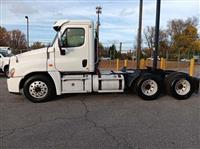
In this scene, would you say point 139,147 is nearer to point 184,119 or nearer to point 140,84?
point 184,119

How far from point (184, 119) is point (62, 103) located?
3.76 meters

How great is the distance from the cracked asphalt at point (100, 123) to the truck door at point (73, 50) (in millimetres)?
1115

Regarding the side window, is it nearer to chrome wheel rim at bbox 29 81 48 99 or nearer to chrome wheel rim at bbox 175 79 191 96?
chrome wheel rim at bbox 29 81 48 99

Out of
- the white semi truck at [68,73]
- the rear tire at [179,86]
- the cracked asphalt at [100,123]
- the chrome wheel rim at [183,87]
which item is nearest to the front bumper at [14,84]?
the white semi truck at [68,73]

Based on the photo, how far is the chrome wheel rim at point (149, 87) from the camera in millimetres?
9438

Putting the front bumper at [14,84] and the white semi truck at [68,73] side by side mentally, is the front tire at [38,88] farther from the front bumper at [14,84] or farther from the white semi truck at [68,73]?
the front bumper at [14,84]

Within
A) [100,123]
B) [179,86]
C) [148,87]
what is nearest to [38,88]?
[100,123]

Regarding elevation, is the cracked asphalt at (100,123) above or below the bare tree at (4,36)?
below

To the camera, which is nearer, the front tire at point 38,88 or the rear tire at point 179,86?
the front tire at point 38,88

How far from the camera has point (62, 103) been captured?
29.3 ft

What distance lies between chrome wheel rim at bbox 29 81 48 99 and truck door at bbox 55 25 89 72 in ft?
2.39

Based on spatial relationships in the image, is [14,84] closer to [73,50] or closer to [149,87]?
[73,50]

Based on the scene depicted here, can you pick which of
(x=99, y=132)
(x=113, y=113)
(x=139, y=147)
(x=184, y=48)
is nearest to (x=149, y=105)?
(x=113, y=113)

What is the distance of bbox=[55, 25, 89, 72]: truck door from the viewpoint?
916 cm
